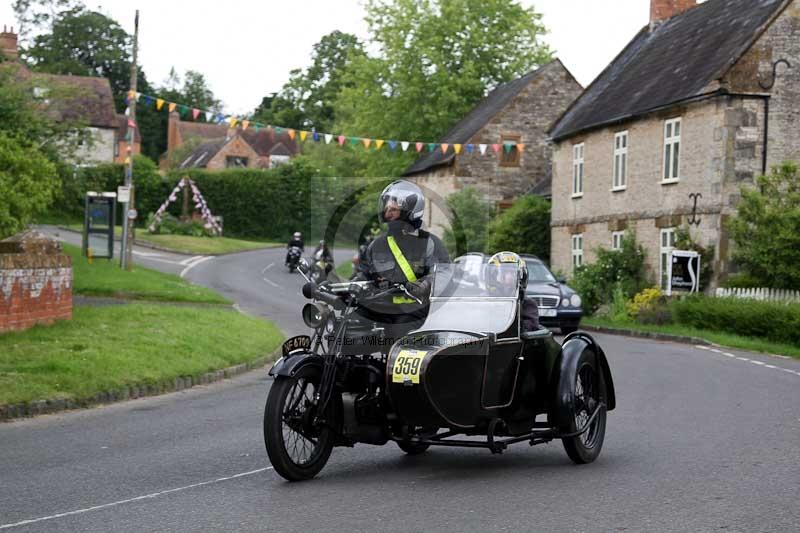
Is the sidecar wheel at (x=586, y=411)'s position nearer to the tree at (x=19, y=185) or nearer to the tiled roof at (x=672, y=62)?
the tree at (x=19, y=185)

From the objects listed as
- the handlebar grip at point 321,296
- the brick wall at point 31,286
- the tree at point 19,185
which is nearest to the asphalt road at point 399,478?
the handlebar grip at point 321,296

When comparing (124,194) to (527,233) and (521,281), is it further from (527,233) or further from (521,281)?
(521,281)

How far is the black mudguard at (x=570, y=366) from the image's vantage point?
29.2 feet

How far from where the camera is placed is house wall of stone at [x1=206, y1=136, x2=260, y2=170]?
103062mm

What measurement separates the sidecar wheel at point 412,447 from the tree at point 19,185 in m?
13.9

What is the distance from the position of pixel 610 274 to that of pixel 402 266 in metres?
25.9

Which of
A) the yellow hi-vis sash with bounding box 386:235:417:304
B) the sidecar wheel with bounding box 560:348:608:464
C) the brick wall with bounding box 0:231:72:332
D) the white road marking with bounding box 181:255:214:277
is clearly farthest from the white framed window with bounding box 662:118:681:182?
the yellow hi-vis sash with bounding box 386:235:417:304

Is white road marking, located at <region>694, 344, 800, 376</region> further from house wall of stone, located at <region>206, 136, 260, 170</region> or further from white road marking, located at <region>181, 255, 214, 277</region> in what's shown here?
house wall of stone, located at <region>206, 136, 260, 170</region>

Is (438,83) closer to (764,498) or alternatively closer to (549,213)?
(549,213)

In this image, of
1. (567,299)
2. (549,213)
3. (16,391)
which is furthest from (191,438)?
(549,213)

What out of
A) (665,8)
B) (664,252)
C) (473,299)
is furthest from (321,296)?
(665,8)

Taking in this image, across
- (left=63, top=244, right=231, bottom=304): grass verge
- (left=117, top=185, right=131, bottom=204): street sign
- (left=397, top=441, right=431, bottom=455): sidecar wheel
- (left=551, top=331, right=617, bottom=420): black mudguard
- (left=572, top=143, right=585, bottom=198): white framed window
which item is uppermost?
(left=572, top=143, right=585, bottom=198): white framed window

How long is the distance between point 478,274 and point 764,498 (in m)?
2.92

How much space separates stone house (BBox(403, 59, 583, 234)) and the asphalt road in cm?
4047
